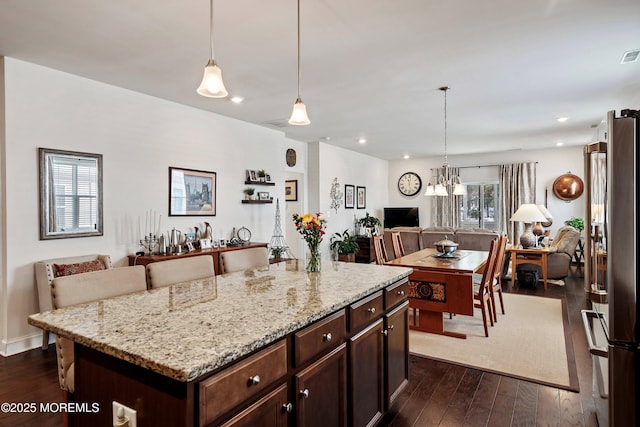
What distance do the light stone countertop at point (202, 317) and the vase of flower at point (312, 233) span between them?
21cm

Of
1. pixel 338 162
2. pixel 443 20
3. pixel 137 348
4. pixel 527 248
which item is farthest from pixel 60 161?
pixel 527 248

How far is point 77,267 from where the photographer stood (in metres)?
3.36

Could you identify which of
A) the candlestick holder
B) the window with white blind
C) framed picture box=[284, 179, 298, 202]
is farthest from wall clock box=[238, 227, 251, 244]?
framed picture box=[284, 179, 298, 202]

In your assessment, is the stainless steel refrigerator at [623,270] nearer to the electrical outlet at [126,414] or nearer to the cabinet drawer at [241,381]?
the cabinet drawer at [241,381]

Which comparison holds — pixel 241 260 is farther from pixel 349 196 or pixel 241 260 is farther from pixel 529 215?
pixel 349 196

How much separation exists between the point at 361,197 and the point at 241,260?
21.8 feet

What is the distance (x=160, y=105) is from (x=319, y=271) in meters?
3.21

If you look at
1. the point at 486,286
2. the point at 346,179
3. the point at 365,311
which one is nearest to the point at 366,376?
the point at 365,311

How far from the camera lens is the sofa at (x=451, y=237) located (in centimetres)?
649

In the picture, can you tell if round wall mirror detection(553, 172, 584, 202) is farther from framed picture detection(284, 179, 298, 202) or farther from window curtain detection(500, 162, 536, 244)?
framed picture detection(284, 179, 298, 202)

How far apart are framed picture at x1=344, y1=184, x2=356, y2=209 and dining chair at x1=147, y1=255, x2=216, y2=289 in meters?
6.12

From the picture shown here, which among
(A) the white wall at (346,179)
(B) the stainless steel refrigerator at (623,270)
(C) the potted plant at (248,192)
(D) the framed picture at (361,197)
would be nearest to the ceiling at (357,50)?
(C) the potted plant at (248,192)

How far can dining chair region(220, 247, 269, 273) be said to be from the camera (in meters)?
2.65

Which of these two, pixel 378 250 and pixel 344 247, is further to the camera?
pixel 344 247
